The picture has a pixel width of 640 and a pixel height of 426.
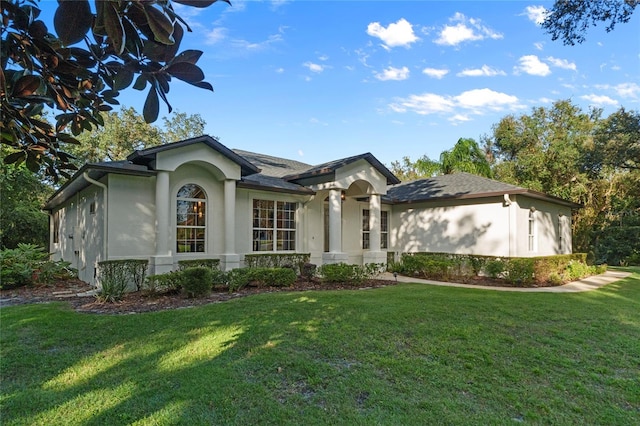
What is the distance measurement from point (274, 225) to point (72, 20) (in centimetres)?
1215

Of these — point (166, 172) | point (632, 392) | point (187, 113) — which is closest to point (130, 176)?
point (166, 172)

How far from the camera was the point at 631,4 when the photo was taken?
958cm

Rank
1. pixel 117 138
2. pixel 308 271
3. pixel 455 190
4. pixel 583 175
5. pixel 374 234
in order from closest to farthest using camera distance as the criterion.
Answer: pixel 308 271
pixel 374 234
pixel 455 190
pixel 583 175
pixel 117 138

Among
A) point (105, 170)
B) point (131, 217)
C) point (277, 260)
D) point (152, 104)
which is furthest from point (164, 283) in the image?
point (152, 104)

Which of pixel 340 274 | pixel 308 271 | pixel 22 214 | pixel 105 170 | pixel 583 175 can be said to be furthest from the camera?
pixel 583 175

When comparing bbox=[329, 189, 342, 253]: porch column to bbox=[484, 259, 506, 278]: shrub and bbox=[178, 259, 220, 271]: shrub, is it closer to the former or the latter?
bbox=[178, 259, 220, 271]: shrub

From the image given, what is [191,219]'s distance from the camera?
11.4 meters

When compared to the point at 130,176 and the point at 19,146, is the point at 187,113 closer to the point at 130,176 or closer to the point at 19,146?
the point at 130,176

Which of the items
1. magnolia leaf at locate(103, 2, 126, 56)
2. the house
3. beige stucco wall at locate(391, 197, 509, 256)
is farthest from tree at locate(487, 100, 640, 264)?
A: magnolia leaf at locate(103, 2, 126, 56)

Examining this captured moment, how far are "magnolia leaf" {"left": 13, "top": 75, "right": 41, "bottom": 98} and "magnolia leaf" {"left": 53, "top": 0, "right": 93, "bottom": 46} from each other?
0.73m

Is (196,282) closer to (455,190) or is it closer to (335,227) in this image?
(335,227)

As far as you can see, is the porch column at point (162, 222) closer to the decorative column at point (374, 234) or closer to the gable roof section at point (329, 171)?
the gable roof section at point (329, 171)

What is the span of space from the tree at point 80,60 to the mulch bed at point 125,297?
597 cm

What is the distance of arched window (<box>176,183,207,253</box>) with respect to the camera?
11.2 metres
